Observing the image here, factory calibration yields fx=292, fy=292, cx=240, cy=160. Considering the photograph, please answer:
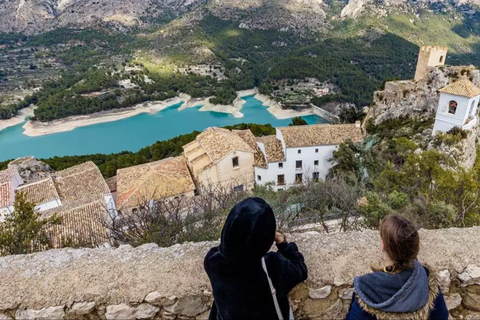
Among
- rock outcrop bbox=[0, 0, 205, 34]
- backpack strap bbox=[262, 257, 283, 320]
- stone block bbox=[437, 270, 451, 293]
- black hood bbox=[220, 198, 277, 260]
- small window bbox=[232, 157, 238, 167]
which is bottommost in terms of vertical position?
small window bbox=[232, 157, 238, 167]

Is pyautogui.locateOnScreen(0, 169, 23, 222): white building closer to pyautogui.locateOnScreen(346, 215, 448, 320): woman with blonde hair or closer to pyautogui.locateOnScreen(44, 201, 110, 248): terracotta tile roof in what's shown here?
pyautogui.locateOnScreen(44, 201, 110, 248): terracotta tile roof

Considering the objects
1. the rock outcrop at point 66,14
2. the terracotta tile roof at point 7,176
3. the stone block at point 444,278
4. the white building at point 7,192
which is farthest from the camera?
the rock outcrop at point 66,14

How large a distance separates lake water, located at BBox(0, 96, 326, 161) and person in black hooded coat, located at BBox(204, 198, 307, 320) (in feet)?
148

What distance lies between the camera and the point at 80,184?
55.1 feet

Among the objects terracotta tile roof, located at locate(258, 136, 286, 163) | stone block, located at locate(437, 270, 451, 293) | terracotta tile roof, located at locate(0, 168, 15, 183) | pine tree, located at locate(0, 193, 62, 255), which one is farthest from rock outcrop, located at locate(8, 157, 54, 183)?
stone block, located at locate(437, 270, 451, 293)

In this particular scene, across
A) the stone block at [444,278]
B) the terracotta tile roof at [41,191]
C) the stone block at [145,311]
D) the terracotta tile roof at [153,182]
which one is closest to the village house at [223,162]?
the terracotta tile roof at [153,182]

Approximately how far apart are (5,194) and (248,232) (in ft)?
61.5

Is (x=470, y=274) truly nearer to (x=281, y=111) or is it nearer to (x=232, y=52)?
(x=281, y=111)

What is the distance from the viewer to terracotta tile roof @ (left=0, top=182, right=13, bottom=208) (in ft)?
49.3

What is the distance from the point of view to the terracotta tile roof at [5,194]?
1502cm

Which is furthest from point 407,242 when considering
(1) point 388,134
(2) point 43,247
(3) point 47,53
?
(3) point 47,53

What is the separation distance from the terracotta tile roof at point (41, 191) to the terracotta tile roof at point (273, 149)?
12087 mm

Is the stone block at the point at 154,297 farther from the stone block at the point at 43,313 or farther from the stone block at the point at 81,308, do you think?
the stone block at the point at 43,313

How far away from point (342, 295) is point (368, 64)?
79828 millimetres
